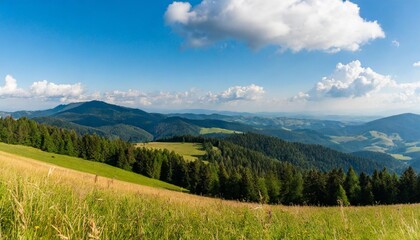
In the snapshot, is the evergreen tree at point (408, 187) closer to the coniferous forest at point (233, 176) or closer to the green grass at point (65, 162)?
the coniferous forest at point (233, 176)

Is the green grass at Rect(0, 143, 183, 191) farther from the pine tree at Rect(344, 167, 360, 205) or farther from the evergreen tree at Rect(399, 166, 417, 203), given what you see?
the evergreen tree at Rect(399, 166, 417, 203)

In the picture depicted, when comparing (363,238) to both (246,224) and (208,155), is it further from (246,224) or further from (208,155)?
(208,155)

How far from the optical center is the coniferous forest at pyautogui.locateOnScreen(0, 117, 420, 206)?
69125mm

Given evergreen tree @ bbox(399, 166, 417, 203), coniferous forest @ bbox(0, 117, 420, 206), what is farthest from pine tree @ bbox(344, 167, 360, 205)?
evergreen tree @ bbox(399, 166, 417, 203)

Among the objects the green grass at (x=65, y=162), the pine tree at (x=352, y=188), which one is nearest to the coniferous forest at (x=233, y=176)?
the pine tree at (x=352, y=188)

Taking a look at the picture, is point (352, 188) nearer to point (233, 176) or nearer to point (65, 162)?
point (233, 176)

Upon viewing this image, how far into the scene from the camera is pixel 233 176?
270 feet

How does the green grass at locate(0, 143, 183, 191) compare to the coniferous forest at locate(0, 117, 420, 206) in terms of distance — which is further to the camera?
the coniferous forest at locate(0, 117, 420, 206)

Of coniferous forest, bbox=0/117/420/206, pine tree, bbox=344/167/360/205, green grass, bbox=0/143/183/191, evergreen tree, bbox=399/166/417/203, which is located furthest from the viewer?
pine tree, bbox=344/167/360/205

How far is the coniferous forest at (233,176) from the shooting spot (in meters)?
69.1

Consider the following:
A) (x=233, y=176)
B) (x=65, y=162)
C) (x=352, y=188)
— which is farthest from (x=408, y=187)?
(x=65, y=162)

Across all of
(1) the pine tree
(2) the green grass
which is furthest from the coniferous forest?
(2) the green grass

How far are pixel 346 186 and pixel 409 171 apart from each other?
14180 mm

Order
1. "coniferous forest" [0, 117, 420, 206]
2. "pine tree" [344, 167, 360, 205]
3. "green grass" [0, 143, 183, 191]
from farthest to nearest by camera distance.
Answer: "pine tree" [344, 167, 360, 205] → "coniferous forest" [0, 117, 420, 206] → "green grass" [0, 143, 183, 191]
